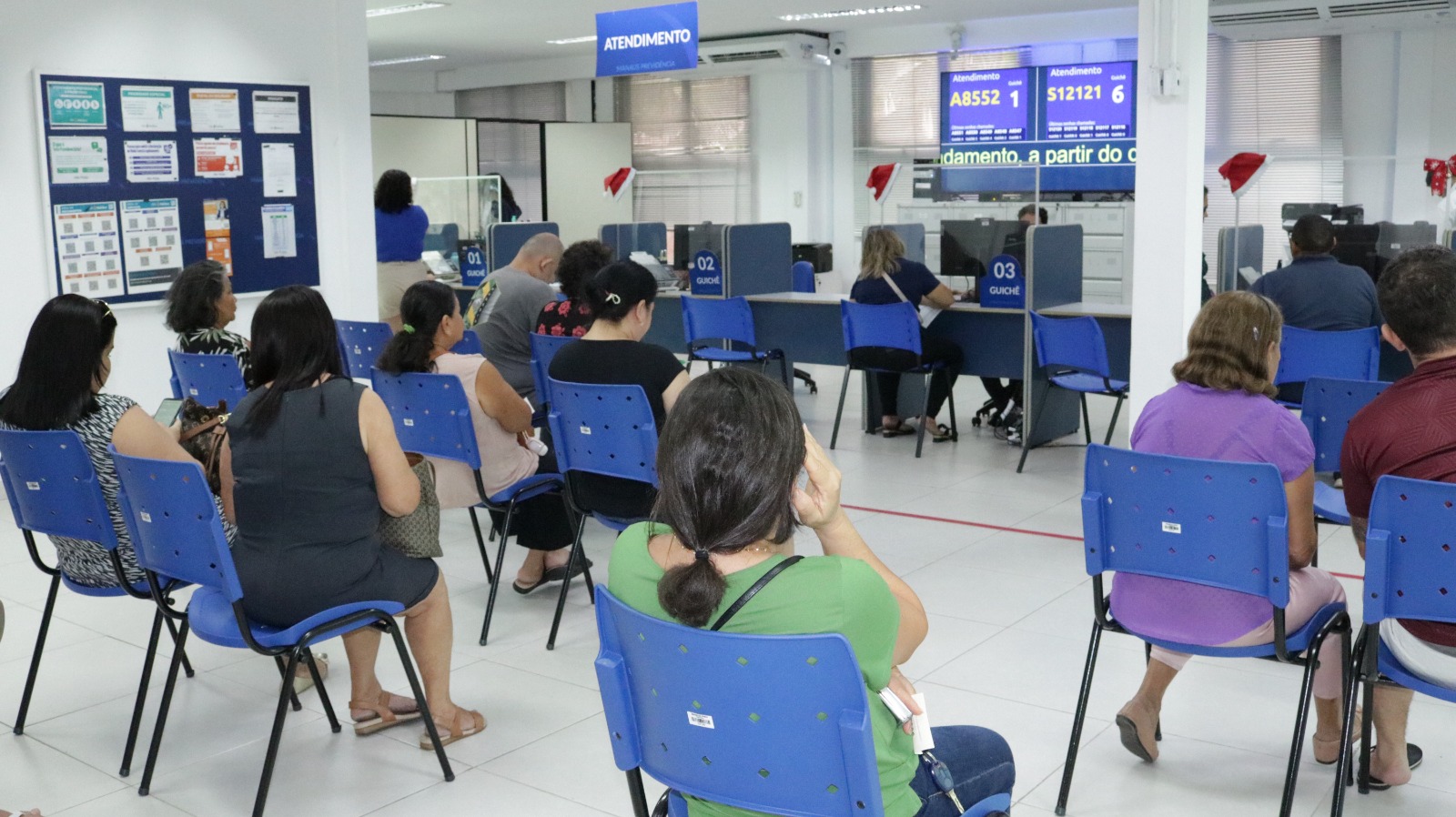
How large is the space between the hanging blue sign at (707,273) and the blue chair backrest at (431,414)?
4.12 metres

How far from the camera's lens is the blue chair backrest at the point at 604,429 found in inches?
130

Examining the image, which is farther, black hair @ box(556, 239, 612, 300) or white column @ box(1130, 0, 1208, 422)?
black hair @ box(556, 239, 612, 300)

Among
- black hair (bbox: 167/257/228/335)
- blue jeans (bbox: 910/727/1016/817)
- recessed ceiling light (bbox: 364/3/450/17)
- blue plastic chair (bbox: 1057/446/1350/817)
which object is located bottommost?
blue jeans (bbox: 910/727/1016/817)

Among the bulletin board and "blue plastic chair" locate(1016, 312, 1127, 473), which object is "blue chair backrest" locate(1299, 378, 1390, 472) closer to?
"blue plastic chair" locate(1016, 312, 1127, 473)

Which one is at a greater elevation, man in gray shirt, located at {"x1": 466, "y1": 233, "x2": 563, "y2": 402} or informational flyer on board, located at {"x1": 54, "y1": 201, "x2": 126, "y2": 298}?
informational flyer on board, located at {"x1": 54, "y1": 201, "x2": 126, "y2": 298}

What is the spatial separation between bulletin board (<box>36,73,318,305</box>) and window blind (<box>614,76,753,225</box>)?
6891 millimetres

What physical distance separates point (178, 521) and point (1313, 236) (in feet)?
15.0

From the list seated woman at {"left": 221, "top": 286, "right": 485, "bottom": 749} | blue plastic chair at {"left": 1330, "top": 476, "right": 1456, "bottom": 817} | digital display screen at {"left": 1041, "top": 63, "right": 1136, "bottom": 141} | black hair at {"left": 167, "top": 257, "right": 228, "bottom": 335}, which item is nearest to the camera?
blue plastic chair at {"left": 1330, "top": 476, "right": 1456, "bottom": 817}

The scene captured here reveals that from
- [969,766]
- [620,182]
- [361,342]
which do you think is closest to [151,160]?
[361,342]

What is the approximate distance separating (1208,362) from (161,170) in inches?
193

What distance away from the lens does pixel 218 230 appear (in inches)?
238

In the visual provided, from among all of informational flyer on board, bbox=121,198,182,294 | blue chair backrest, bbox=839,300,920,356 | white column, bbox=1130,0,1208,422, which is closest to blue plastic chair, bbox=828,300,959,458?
blue chair backrest, bbox=839,300,920,356

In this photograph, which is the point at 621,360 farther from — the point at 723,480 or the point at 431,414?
the point at 723,480

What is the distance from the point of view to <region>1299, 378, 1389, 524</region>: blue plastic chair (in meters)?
3.40
